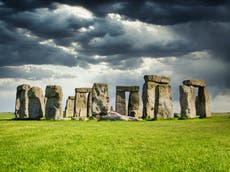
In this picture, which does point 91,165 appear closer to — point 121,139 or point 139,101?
point 121,139

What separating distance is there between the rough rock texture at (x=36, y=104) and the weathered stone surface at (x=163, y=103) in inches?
481

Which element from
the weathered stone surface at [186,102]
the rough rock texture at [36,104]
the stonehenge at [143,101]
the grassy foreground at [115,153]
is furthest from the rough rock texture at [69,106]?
the grassy foreground at [115,153]

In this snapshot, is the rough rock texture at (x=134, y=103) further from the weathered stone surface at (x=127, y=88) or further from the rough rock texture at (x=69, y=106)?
the rough rock texture at (x=69, y=106)

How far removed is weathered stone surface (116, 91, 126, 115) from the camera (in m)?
42.7

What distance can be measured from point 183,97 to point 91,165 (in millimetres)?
27567

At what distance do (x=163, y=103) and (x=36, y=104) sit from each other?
13.6 m

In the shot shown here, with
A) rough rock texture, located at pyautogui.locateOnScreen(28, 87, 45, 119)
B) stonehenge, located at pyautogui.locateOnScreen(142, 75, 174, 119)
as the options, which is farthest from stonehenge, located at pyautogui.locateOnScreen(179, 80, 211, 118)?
rough rock texture, located at pyautogui.locateOnScreen(28, 87, 45, 119)

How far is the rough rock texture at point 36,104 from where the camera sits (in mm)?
36875

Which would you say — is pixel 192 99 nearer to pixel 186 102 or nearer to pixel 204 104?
pixel 186 102

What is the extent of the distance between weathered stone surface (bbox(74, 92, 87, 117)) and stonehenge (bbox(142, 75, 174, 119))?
12.7m

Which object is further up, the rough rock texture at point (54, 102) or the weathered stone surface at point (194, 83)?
the weathered stone surface at point (194, 83)

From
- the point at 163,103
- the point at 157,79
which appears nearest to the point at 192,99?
the point at 163,103

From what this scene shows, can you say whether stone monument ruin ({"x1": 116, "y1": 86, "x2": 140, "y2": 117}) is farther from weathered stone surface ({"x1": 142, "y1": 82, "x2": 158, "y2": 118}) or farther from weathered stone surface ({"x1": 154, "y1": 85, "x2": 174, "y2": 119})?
weathered stone surface ({"x1": 154, "y1": 85, "x2": 174, "y2": 119})

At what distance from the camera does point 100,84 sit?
3872 centimetres
